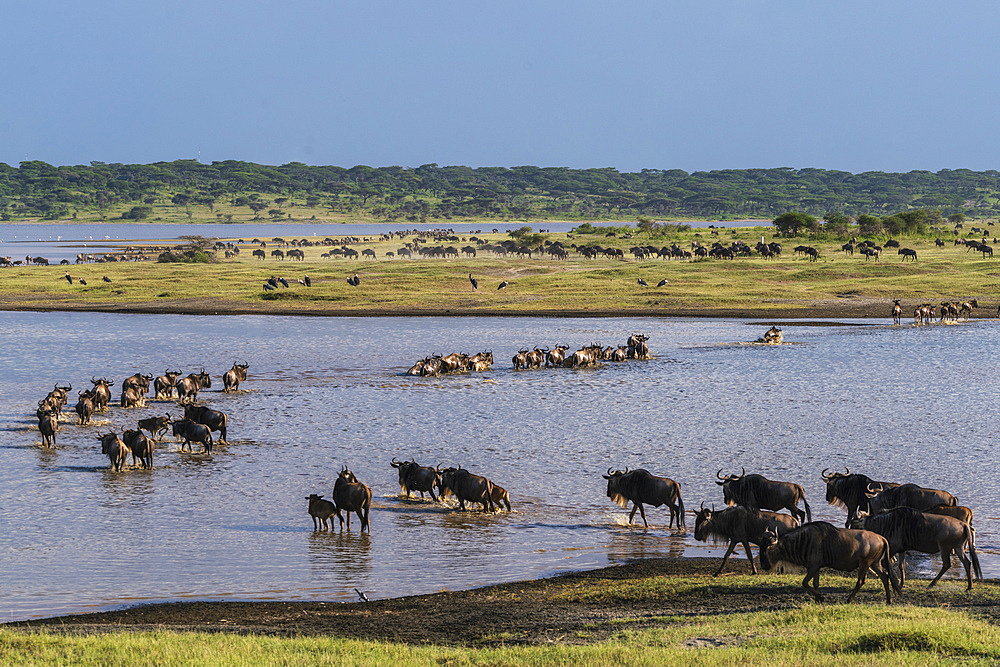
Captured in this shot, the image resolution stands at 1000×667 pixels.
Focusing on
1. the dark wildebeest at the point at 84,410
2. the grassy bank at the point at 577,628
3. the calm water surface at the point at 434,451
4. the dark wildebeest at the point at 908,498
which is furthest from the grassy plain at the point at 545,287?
the grassy bank at the point at 577,628

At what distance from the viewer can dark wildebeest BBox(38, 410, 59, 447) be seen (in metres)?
19.2

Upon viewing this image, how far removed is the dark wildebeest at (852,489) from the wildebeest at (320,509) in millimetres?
6943

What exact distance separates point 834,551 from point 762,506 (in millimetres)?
3380

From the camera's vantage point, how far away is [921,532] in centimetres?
1101

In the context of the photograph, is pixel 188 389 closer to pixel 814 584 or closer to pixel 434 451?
pixel 434 451

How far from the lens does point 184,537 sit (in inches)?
547

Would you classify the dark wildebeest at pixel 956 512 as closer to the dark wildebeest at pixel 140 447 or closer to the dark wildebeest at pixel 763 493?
the dark wildebeest at pixel 763 493

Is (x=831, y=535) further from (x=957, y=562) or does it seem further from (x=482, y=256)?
(x=482, y=256)

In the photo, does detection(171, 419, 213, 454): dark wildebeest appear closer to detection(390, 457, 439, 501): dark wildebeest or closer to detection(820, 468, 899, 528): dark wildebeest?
detection(390, 457, 439, 501): dark wildebeest

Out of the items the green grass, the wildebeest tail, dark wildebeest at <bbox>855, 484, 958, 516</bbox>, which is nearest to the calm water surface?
the wildebeest tail

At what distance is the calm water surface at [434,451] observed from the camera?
1277cm

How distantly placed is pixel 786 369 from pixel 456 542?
1776 cm

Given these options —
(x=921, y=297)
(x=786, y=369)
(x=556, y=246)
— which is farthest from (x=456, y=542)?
(x=556, y=246)

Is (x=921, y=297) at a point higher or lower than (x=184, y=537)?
higher
